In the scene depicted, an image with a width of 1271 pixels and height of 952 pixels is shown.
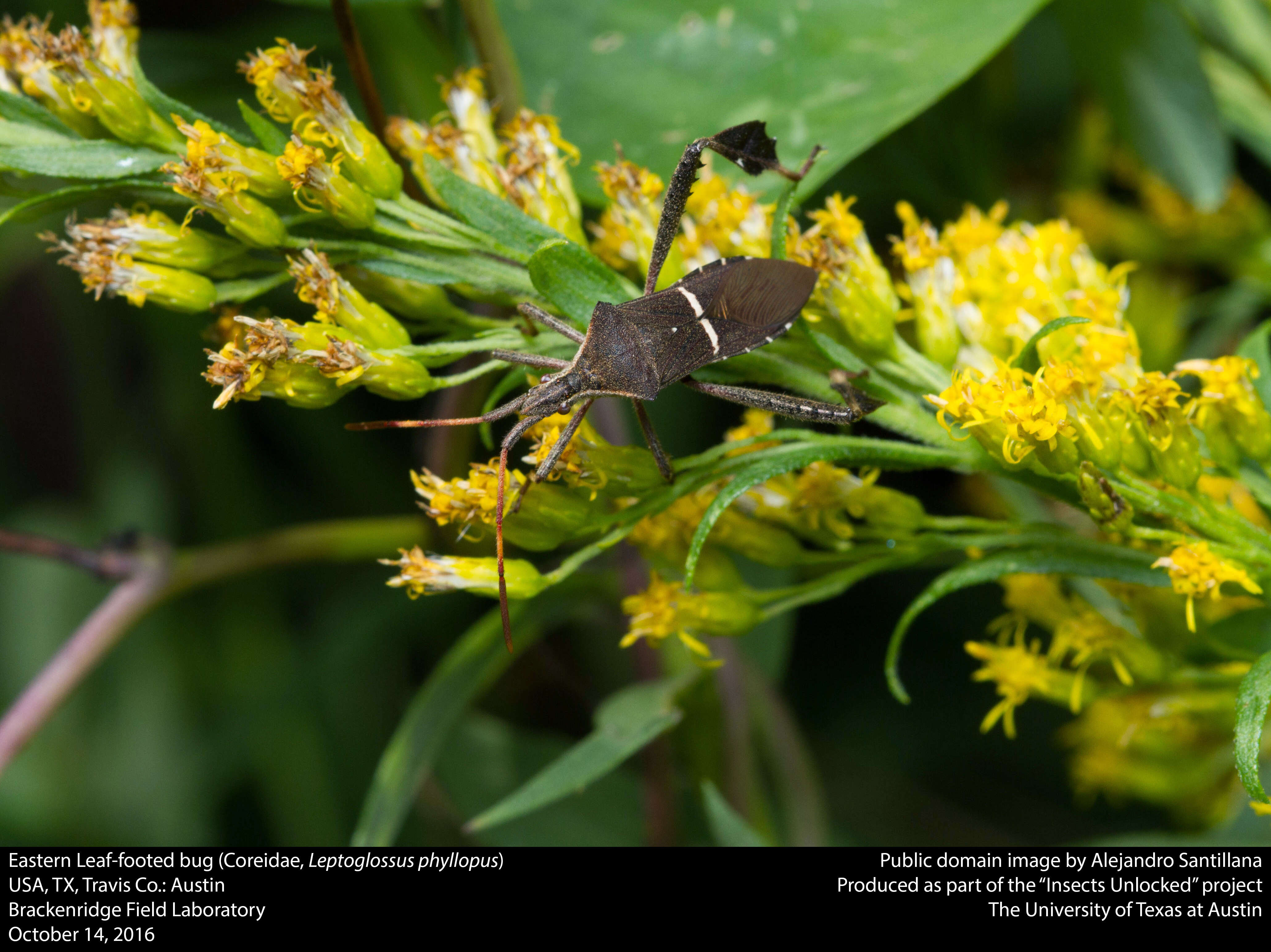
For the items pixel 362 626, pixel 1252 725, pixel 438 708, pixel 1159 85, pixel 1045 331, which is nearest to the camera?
pixel 1252 725

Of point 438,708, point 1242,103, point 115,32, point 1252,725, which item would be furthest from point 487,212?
point 1242,103

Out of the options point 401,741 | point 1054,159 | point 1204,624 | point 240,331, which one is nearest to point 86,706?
point 401,741

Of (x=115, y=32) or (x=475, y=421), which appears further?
(x=475, y=421)

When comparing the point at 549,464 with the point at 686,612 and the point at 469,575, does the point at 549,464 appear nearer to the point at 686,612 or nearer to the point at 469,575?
the point at 469,575

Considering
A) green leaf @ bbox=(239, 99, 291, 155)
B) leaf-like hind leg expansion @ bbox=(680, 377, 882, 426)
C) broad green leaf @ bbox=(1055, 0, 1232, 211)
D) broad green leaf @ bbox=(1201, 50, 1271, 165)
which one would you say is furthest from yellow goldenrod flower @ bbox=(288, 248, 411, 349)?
broad green leaf @ bbox=(1201, 50, 1271, 165)

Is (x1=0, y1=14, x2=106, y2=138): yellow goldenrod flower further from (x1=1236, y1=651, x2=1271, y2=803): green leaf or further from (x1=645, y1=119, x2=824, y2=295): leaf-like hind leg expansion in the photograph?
(x1=1236, y1=651, x2=1271, y2=803): green leaf
